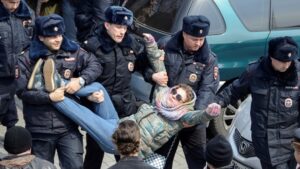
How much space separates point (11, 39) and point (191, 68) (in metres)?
1.73

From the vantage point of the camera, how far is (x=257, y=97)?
18.8 feet

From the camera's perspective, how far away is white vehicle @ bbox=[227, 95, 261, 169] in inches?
248

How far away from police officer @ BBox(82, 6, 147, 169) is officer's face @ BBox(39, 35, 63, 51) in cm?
45

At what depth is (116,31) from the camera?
6.00 meters

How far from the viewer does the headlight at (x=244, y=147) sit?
634 centimetres

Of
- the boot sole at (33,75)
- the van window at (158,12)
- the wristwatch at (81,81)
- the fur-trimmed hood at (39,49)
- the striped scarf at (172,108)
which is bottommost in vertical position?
the van window at (158,12)

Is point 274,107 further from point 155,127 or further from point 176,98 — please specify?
point 155,127

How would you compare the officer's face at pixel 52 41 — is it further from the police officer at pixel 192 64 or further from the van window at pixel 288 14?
the van window at pixel 288 14

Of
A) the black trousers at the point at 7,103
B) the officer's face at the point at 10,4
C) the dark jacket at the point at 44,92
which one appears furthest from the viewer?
the black trousers at the point at 7,103

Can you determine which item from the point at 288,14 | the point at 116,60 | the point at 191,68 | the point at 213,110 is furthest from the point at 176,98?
the point at 288,14

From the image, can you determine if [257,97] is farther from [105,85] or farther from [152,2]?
[152,2]

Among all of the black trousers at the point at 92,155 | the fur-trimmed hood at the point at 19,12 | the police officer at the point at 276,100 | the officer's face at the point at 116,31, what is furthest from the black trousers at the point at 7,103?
the police officer at the point at 276,100

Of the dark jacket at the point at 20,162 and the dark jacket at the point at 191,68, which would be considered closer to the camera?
the dark jacket at the point at 20,162

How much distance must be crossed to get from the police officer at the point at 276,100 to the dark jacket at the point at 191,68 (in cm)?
39
